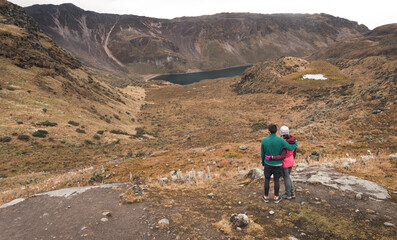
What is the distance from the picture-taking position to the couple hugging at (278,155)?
687cm

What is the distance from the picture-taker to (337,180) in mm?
8469

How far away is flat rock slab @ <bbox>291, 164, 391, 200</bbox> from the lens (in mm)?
7209

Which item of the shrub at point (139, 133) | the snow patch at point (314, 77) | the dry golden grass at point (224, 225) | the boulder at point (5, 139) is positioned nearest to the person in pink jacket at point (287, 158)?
the dry golden grass at point (224, 225)

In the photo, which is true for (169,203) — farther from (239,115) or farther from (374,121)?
(239,115)


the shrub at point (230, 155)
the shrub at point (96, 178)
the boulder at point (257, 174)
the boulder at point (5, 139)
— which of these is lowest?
the shrub at point (230, 155)

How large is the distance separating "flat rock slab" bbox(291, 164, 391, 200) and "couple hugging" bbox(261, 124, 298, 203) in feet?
7.48

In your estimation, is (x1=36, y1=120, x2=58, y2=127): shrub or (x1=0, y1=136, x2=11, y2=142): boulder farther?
(x1=36, y1=120, x2=58, y2=127): shrub

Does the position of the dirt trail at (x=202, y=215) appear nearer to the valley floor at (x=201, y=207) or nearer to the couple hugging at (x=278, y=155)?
the valley floor at (x=201, y=207)

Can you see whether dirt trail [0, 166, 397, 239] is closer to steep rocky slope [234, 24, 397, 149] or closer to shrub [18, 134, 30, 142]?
steep rocky slope [234, 24, 397, 149]

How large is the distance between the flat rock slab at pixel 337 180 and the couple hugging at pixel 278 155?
2279 mm

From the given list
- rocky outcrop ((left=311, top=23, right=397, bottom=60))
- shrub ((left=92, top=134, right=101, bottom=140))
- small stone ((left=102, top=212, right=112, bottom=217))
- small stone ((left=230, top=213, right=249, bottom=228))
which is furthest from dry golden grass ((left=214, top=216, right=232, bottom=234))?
rocky outcrop ((left=311, top=23, right=397, bottom=60))

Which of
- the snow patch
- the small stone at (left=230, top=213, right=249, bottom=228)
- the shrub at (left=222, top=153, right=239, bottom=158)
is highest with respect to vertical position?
the snow patch

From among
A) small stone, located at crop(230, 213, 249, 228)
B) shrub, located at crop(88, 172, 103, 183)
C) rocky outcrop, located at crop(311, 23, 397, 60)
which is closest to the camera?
small stone, located at crop(230, 213, 249, 228)

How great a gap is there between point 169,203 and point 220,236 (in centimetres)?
309
